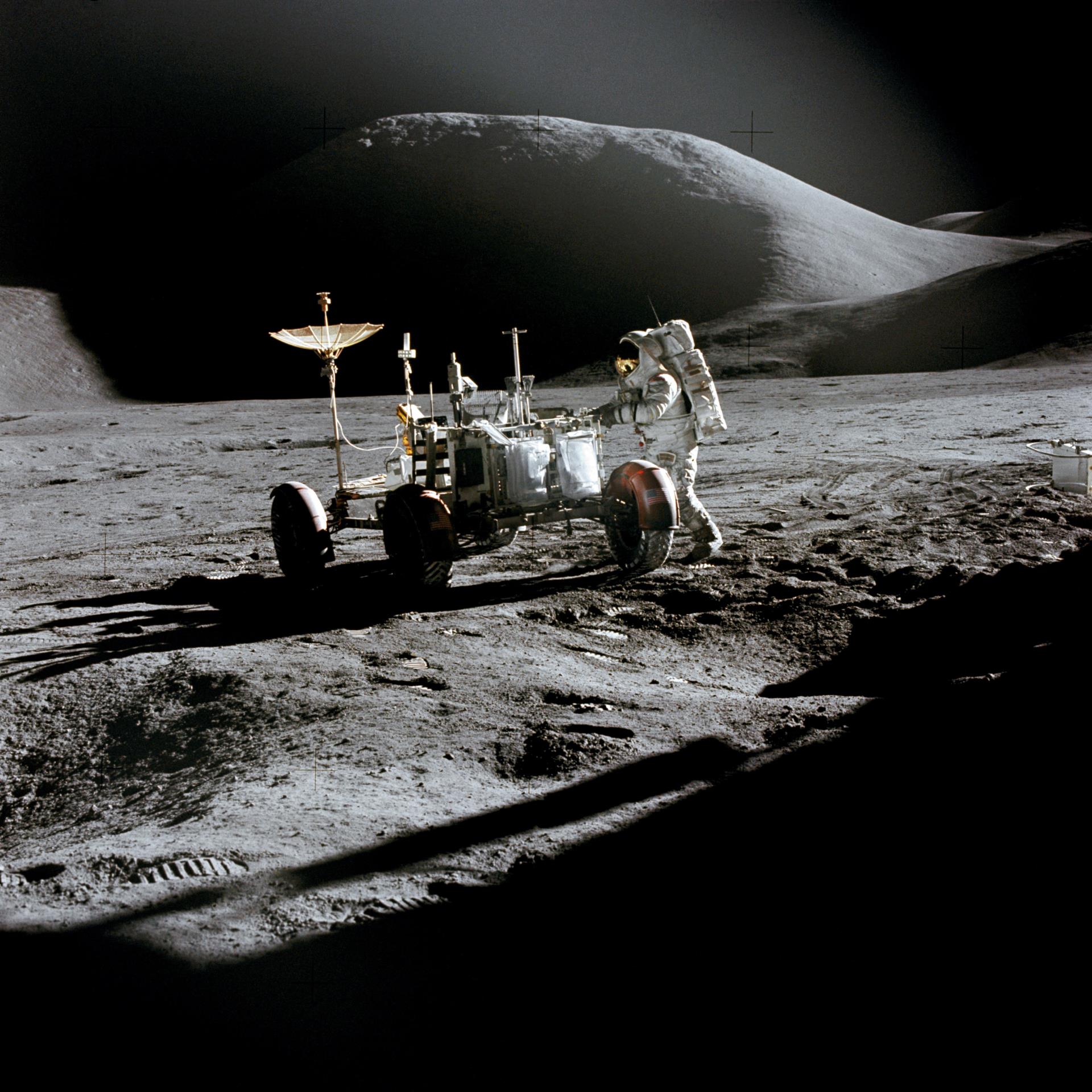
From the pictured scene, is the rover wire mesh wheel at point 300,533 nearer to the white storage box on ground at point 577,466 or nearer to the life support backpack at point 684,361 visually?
the white storage box on ground at point 577,466

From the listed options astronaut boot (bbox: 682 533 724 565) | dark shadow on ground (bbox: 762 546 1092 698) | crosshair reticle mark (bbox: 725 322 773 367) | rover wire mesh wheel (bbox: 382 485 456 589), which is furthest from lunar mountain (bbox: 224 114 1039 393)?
dark shadow on ground (bbox: 762 546 1092 698)

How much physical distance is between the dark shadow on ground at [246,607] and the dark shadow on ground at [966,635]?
1.73 metres

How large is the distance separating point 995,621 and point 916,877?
2814mm

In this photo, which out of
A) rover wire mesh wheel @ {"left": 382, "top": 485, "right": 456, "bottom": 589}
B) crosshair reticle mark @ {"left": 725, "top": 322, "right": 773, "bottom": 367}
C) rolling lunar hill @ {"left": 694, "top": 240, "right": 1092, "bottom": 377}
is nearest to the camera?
rover wire mesh wheel @ {"left": 382, "top": 485, "right": 456, "bottom": 589}

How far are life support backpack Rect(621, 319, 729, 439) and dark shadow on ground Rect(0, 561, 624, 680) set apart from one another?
121 centimetres

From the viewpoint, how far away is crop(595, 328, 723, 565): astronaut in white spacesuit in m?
6.36

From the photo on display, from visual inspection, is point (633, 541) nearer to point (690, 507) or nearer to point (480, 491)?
point (690, 507)

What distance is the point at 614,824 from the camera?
2.90 m

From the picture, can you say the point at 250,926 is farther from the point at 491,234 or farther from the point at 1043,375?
the point at 491,234

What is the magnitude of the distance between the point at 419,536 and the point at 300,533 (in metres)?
0.96

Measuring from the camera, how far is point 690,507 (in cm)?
655

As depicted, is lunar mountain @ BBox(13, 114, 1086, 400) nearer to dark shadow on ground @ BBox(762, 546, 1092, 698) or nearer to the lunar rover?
dark shadow on ground @ BBox(762, 546, 1092, 698)

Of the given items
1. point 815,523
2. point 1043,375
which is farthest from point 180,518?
point 1043,375

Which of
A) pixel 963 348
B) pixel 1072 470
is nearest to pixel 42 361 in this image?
pixel 963 348
